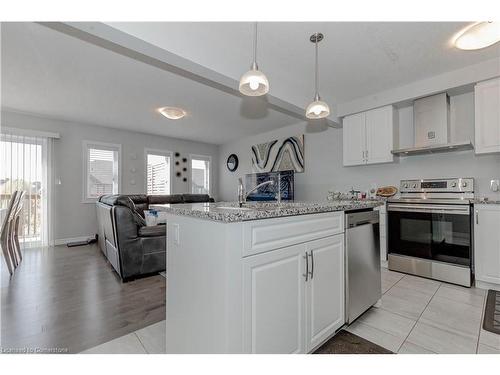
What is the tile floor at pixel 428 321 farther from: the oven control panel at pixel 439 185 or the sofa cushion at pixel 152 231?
the sofa cushion at pixel 152 231

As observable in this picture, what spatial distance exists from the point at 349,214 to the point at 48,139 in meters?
5.71

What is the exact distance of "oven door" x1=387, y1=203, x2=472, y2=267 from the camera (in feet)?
8.79

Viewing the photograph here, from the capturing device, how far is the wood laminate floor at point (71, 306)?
5.56 ft

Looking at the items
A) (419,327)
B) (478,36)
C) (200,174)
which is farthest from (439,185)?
(200,174)

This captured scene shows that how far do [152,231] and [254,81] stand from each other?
90.1 inches

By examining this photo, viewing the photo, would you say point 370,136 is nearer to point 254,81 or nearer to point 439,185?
point 439,185

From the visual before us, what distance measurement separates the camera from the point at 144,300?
2.35 metres

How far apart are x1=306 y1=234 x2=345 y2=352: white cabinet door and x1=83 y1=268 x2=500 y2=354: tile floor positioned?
366 mm

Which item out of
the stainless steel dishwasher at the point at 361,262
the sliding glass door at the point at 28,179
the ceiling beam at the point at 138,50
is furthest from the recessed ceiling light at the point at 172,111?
the stainless steel dishwasher at the point at 361,262

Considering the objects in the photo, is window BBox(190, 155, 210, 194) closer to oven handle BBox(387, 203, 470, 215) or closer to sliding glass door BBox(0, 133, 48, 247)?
sliding glass door BBox(0, 133, 48, 247)

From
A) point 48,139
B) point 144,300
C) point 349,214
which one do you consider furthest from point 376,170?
point 48,139

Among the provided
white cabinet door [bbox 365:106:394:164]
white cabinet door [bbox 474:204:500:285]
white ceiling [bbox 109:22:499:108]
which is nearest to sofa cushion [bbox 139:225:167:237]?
white ceiling [bbox 109:22:499:108]

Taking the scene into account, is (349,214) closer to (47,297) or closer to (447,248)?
(447,248)
